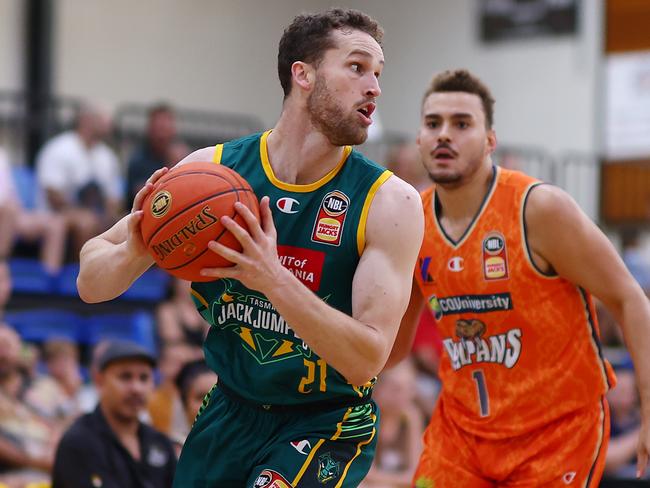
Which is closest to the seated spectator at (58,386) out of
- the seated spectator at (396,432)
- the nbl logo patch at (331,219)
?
the seated spectator at (396,432)

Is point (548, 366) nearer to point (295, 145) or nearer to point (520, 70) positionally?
point (295, 145)

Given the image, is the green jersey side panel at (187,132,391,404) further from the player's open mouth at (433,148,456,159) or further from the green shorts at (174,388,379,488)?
the player's open mouth at (433,148,456,159)

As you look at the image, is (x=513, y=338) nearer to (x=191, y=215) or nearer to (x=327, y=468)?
(x=327, y=468)

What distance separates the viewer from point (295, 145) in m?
3.93

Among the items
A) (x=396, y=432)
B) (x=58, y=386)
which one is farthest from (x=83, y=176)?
(x=396, y=432)

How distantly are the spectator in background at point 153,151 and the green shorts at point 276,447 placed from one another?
6796 millimetres

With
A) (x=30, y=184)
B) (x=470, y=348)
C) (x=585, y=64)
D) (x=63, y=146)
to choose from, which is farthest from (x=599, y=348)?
(x=585, y=64)

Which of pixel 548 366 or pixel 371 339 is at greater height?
pixel 371 339

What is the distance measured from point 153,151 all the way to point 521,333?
6651 millimetres

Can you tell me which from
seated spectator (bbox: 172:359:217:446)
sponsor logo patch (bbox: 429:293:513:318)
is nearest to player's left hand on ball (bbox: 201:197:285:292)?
sponsor logo patch (bbox: 429:293:513:318)

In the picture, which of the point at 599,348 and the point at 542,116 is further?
the point at 542,116

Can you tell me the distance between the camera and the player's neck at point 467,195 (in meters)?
5.03

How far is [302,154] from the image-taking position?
3.92 meters

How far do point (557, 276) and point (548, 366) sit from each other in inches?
15.6
